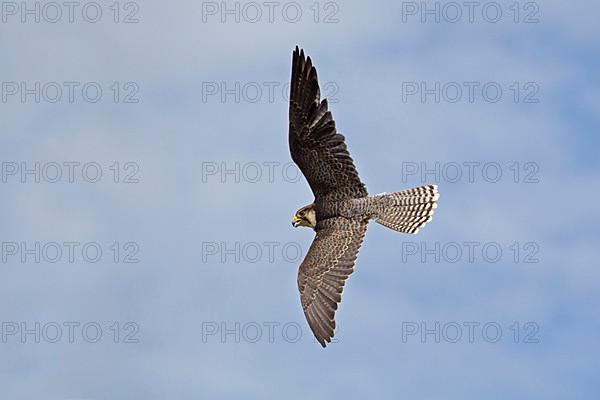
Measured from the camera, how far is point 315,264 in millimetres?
21594

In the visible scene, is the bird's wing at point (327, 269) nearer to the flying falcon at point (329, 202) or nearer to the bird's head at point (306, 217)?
the flying falcon at point (329, 202)

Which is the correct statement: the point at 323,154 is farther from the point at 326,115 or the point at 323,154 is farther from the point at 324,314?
the point at 324,314

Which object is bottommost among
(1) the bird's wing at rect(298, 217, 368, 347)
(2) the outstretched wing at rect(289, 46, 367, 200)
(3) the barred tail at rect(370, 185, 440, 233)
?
(1) the bird's wing at rect(298, 217, 368, 347)

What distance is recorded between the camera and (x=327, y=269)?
70.3 ft

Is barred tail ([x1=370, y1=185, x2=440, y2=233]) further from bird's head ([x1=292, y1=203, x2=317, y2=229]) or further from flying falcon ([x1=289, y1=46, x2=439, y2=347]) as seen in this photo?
bird's head ([x1=292, y1=203, x2=317, y2=229])

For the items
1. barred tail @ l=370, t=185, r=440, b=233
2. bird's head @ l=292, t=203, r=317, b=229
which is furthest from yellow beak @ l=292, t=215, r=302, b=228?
barred tail @ l=370, t=185, r=440, b=233

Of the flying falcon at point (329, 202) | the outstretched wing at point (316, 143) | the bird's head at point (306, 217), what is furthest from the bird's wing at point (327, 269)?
the outstretched wing at point (316, 143)

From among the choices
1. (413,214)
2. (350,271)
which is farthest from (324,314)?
(413,214)

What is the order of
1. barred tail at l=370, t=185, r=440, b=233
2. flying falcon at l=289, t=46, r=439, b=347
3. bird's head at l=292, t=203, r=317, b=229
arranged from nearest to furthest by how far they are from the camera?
flying falcon at l=289, t=46, r=439, b=347 < barred tail at l=370, t=185, r=440, b=233 < bird's head at l=292, t=203, r=317, b=229

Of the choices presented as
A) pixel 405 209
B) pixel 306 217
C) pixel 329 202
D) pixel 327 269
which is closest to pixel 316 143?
pixel 329 202

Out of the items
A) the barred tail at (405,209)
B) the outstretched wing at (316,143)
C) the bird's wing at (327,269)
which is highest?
the outstretched wing at (316,143)

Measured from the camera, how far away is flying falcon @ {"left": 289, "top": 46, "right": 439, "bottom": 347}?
21.2 meters

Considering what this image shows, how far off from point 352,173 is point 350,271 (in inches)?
62.1

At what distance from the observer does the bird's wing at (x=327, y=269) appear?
20953mm
